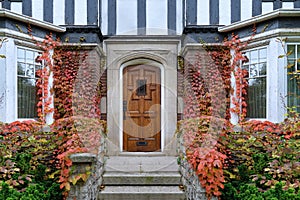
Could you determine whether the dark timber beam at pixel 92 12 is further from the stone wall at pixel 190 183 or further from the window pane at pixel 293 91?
the window pane at pixel 293 91

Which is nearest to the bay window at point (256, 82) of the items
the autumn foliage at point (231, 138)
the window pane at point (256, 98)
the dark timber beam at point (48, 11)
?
the window pane at point (256, 98)

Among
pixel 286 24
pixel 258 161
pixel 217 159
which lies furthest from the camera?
pixel 286 24

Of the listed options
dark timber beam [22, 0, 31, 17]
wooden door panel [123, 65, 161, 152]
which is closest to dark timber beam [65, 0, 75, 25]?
dark timber beam [22, 0, 31, 17]

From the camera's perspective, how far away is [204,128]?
445 cm

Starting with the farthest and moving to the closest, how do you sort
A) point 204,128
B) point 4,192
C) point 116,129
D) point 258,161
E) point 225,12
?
point 116,129 → point 225,12 → point 204,128 → point 258,161 → point 4,192

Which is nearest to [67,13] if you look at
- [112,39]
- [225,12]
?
[112,39]

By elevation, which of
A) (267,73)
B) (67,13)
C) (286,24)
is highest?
(67,13)

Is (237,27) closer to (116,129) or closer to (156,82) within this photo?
(156,82)

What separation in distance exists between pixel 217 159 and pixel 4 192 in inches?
102

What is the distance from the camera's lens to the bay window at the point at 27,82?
5.36m

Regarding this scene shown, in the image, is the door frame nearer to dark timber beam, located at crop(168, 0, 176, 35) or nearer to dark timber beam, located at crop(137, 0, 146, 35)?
dark timber beam, located at crop(137, 0, 146, 35)

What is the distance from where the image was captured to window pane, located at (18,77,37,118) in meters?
5.36

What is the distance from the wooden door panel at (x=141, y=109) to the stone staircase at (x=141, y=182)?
1.31 metres

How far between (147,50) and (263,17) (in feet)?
8.36
